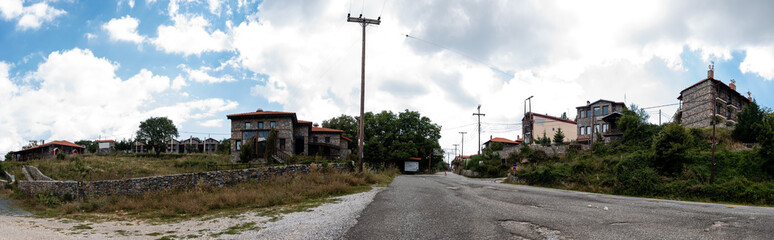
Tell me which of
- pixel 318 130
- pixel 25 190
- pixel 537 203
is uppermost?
pixel 318 130

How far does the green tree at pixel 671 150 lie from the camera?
25516mm

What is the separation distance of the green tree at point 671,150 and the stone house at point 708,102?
17954mm

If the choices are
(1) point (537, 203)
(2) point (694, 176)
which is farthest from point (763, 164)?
(1) point (537, 203)

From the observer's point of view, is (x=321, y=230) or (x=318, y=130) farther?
(x=318, y=130)

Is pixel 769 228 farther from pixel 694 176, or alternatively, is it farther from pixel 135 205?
pixel 135 205

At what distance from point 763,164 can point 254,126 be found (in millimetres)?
43084

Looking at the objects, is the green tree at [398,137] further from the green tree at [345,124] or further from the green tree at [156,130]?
the green tree at [156,130]

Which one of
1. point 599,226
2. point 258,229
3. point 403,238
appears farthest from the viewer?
point 258,229

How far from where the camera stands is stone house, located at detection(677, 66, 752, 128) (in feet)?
132

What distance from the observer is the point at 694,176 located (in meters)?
24.2

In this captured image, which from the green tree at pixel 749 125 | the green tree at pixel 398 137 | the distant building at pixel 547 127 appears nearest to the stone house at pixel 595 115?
the distant building at pixel 547 127

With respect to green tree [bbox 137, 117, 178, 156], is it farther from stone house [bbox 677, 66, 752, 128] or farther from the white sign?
stone house [bbox 677, 66, 752, 128]

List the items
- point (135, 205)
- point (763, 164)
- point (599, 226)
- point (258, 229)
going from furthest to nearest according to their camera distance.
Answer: point (763, 164)
point (135, 205)
point (258, 229)
point (599, 226)

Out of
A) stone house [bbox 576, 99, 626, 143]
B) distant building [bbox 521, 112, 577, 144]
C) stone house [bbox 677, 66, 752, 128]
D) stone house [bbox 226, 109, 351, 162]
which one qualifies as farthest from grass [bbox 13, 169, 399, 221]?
distant building [bbox 521, 112, 577, 144]
